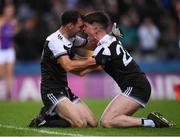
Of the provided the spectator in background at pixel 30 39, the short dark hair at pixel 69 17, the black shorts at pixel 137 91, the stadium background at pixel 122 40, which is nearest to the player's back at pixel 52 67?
the short dark hair at pixel 69 17

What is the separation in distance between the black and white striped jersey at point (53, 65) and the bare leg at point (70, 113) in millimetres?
380

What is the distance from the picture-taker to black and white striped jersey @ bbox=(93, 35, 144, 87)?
1162cm

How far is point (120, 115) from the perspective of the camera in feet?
38.1

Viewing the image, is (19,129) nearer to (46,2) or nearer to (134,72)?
(134,72)

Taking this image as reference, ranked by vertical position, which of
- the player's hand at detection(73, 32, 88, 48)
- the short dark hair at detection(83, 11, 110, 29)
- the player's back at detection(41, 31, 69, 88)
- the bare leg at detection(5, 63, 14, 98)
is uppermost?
the short dark hair at detection(83, 11, 110, 29)

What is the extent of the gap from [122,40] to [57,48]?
36.6ft

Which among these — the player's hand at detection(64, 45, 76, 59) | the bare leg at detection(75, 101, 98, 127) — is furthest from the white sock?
the player's hand at detection(64, 45, 76, 59)

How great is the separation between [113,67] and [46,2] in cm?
1279

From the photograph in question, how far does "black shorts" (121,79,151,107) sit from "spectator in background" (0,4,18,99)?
9343 millimetres

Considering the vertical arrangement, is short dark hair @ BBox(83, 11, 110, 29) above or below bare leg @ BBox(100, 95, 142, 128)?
above

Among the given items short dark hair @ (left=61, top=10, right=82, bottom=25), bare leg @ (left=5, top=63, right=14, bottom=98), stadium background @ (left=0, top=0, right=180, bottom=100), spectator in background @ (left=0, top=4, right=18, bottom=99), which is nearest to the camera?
short dark hair @ (left=61, top=10, right=82, bottom=25)

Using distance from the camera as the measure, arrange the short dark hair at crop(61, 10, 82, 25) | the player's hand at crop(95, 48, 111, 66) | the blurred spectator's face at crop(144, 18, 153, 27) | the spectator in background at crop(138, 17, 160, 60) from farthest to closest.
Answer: the spectator in background at crop(138, 17, 160, 60) → the blurred spectator's face at crop(144, 18, 153, 27) → the short dark hair at crop(61, 10, 82, 25) → the player's hand at crop(95, 48, 111, 66)

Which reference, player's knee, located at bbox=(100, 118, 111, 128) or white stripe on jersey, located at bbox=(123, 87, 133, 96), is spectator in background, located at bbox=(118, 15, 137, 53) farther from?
player's knee, located at bbox=(100, 118, 111, 128)

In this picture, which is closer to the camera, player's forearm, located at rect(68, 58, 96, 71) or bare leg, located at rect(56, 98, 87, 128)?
player's forearm, located at rect(68, 58, 96, 71)
